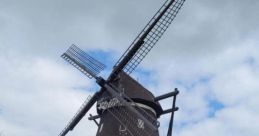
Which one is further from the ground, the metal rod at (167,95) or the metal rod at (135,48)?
the metal rod at (135,48)

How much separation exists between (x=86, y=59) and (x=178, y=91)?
564cm

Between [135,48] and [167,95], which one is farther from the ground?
[135,48]

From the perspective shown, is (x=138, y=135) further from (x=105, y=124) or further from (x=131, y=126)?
(x=105, y=124)

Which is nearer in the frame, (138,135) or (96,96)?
(138,135)

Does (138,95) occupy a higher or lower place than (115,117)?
higher

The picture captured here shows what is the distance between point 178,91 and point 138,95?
2001mm

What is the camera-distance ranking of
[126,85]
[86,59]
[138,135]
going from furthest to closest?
[86,59] → [126,85] → [138,135]

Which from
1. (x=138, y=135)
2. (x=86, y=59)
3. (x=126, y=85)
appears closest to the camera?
(x=138, y=135)

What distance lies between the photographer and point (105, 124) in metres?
18.1

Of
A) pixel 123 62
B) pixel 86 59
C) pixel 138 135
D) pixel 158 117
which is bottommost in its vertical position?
pixel 138 135

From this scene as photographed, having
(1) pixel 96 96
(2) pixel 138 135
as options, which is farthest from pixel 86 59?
(2) pixel 138 135

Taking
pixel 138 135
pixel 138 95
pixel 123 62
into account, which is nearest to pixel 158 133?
pixel 138 135

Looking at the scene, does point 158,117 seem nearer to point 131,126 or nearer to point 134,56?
point 131,126

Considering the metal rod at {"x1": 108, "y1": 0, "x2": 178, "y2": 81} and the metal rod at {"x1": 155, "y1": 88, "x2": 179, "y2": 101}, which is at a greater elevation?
the metal rod at {"x1": 108, "y1": 0, "x2": 178, "y2": 81}
